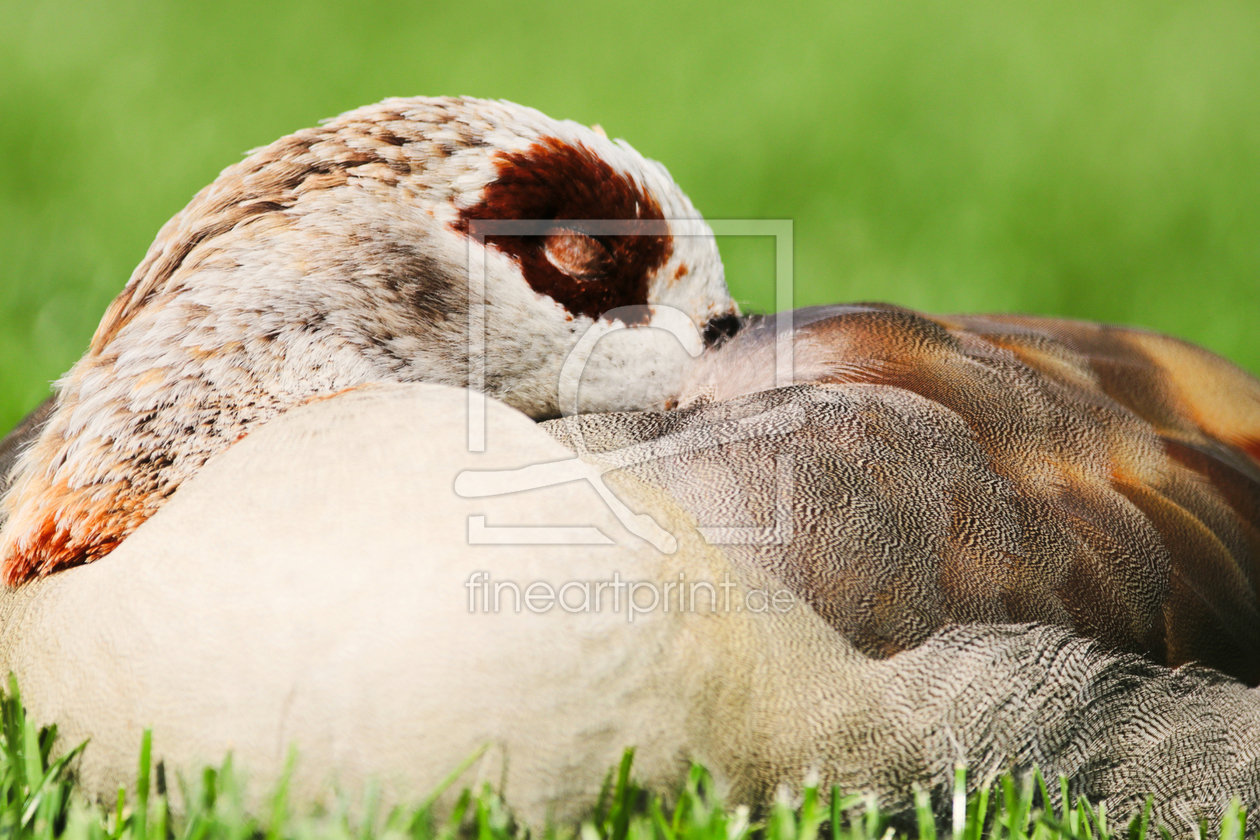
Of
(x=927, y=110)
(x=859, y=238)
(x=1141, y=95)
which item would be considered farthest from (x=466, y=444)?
(x=1141, y=95)

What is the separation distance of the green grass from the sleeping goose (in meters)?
0.04

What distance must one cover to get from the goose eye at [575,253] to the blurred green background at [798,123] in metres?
2.49

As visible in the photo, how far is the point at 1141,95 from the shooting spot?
7504 millimetres

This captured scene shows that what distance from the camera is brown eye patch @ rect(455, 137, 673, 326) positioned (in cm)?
202

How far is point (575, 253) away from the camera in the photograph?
6.77 feet

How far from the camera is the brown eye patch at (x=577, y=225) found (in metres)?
2.02

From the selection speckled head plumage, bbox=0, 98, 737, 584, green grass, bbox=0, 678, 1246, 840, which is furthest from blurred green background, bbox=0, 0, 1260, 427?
green grass, bbox=0, 678, 1246, 840

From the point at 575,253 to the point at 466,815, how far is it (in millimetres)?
996

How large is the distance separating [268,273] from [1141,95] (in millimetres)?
7093

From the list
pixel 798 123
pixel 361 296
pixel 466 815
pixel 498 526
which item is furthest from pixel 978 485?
pixel 798 123

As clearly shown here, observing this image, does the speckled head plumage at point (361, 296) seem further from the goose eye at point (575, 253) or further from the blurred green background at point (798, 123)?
the blurred green background at point (798, 123)

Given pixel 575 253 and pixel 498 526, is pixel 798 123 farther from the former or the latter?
pixel 498 526

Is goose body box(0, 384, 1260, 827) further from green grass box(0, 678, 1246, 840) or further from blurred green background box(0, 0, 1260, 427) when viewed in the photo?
blurred green background box(0, 0, 1260, 427)

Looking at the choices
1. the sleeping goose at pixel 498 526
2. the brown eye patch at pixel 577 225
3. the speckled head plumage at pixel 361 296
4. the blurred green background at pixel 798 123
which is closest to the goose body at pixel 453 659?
the sleeping goose at pixel 498 526
